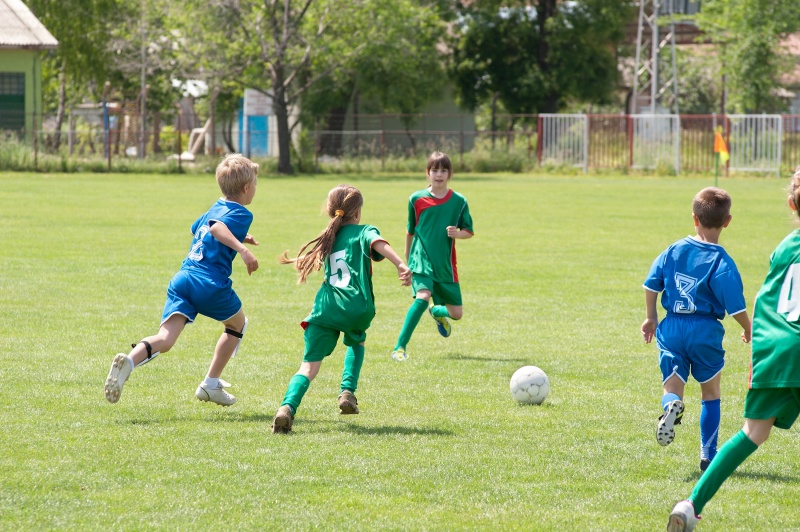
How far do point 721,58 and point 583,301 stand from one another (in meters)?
43.2

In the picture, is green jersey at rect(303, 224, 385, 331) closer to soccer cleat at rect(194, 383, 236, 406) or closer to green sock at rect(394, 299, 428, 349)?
soccer cleat at rect(194, 383, 236, 406)

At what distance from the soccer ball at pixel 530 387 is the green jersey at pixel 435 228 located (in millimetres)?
2014

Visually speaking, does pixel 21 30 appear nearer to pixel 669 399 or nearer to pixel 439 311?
pixel 439 311

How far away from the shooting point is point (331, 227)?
6.34m

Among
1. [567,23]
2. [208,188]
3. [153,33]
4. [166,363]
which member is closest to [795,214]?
[166,363]

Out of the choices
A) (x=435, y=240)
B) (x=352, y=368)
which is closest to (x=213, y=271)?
(x=352, y=368)

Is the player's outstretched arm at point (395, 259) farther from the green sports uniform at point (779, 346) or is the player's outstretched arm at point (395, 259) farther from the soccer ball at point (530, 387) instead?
the green sports uniform at point (779, 346)

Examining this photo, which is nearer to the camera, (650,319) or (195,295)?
(650,319)

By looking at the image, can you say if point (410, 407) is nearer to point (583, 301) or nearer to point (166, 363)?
point (166, 363)

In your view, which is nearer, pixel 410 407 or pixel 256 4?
pixel 410 407

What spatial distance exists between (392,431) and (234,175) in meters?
1.77

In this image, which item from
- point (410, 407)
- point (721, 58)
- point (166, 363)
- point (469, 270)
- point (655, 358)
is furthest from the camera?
point (721, 58)

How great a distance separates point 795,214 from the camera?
14.7 ft

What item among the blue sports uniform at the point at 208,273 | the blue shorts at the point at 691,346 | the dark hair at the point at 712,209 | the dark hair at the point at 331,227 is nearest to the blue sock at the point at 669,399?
the blue shorts at the point at 691,346
